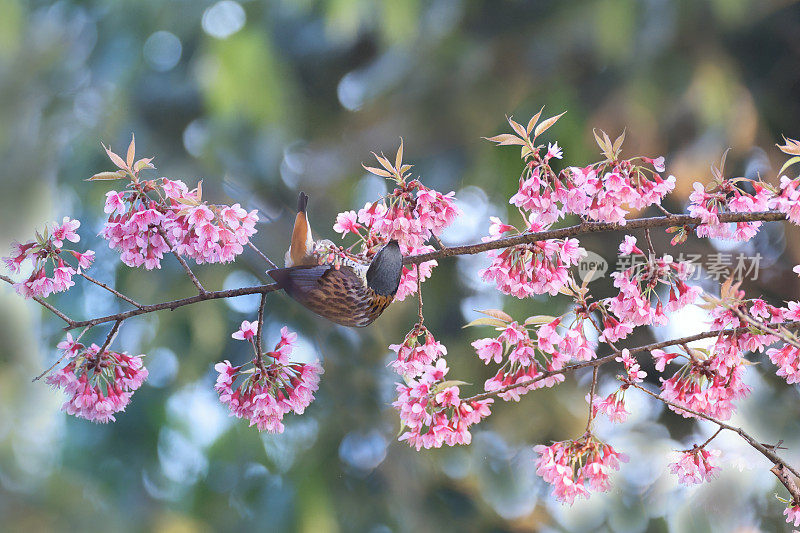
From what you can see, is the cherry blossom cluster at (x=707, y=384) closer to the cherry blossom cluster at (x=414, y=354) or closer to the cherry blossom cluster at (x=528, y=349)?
the cherry blossom cluster at (x=528, y=349)

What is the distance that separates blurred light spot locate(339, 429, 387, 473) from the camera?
1.72 meters

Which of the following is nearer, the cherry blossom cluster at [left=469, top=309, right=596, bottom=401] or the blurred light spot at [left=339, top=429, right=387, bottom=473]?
the cherry blossom cluster at [left=469, top=309, right=596, bottom=401]

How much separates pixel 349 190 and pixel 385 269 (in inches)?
47.4

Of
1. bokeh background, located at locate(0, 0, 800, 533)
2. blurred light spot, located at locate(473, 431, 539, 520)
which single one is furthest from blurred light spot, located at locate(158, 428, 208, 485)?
blurred light spot, located at locate(473, 431, 539, 520)

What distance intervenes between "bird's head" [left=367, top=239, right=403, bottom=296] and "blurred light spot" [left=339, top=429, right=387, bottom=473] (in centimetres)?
123

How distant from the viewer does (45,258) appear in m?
0.60

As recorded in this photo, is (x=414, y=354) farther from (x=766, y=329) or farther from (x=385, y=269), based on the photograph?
(x=766, y=329)

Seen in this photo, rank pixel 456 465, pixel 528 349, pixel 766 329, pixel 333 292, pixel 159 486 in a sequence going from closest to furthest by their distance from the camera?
pixel 766 329 → pixel 333 292 → pixel 528 349 → pixel 159 486 → pixel 456 465

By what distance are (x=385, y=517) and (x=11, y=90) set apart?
1427mm

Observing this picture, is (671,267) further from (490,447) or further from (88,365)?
(490,447)

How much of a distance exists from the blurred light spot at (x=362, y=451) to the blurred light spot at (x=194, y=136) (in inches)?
33.5

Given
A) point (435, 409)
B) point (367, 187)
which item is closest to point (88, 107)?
point (367, 187)

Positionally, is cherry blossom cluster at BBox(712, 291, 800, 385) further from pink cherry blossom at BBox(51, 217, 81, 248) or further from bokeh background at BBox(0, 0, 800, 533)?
bokeh background at BBox(0, 0, 800, 533)

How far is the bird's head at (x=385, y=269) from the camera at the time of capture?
55cm
